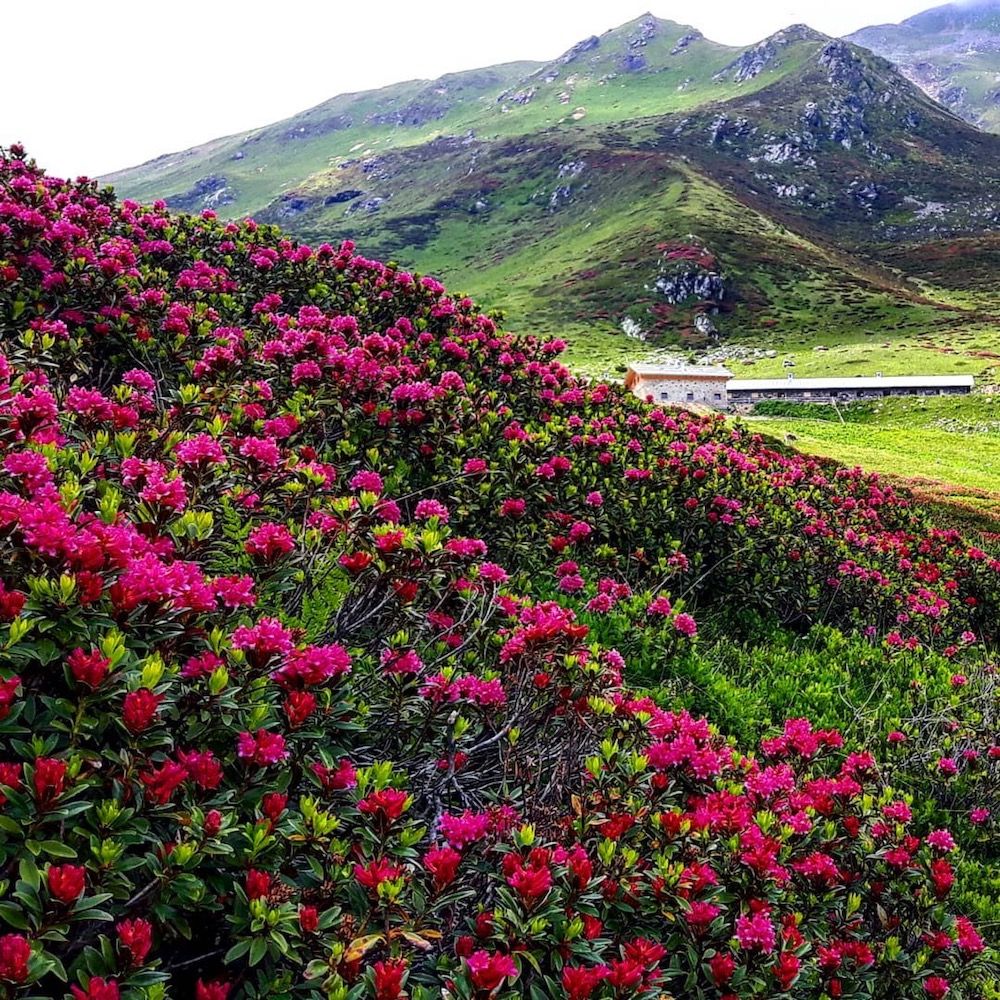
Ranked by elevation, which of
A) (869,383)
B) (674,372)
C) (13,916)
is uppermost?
(13,916)

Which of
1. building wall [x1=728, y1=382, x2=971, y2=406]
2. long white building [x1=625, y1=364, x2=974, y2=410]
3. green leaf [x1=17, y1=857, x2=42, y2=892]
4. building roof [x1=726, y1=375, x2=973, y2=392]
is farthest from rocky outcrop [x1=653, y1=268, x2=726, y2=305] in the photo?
green leaf [x1=17, y1=857, x2=42, y2=892]

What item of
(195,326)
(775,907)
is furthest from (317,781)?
(195,326)

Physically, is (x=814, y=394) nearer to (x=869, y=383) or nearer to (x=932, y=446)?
(x=869, y=383)

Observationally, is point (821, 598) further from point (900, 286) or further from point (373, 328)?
point (900, 286)

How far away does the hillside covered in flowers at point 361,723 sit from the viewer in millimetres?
1963

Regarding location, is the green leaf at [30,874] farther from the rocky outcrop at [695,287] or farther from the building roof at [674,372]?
the rocky outcrop at [695,287]

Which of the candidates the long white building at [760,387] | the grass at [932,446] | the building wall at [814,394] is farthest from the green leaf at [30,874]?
the building wall at [814,394]

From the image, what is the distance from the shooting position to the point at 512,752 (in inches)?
131

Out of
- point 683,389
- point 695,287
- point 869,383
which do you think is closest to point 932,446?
point 683,389

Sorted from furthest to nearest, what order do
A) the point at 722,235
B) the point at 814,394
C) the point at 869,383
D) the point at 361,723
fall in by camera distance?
the point at 722,235
the point at 814,394
the point at 869,383
the point at 361,723

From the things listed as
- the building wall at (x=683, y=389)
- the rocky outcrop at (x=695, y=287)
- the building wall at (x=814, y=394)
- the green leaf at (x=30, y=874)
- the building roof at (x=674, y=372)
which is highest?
the rocky outcrop at (x=695, y=287)

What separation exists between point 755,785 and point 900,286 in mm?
134364

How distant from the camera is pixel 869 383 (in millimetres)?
58688

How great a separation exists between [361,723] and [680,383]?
172ft
